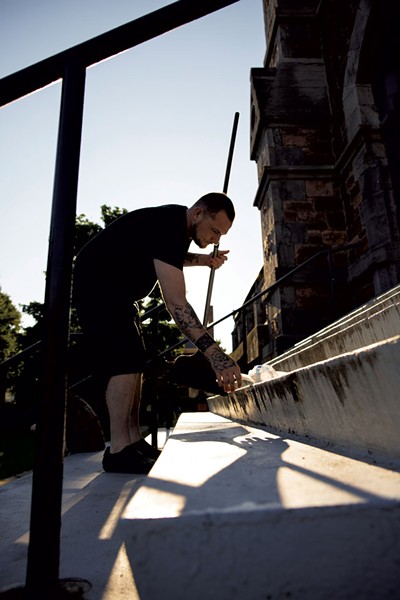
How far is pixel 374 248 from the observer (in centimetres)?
461

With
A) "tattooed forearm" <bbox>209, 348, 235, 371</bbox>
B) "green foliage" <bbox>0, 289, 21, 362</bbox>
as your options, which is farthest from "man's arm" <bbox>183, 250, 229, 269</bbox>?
"green foliage" <bbox>0, 289, 21, 362</bbox>

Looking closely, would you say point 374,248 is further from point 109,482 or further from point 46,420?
point 46,420

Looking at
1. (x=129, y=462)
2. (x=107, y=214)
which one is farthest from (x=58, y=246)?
(x=107, y=214)

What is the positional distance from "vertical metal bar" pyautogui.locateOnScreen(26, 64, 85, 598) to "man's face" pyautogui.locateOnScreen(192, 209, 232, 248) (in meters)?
1.28

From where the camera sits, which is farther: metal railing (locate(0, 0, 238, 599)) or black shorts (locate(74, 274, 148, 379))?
black shorts (locate(74, 274, 148, 379))

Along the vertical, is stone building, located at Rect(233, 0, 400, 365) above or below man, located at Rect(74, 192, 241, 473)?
above

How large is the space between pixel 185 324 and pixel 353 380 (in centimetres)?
97

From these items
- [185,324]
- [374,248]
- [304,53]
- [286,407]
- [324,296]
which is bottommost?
[286,407]

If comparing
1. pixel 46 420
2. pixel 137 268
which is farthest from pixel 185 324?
pixel 46 420

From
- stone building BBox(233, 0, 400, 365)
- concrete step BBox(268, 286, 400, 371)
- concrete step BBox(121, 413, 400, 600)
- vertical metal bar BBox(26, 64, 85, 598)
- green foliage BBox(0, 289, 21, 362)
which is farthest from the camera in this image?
green foliage BBox(0, 289, 21, 362)

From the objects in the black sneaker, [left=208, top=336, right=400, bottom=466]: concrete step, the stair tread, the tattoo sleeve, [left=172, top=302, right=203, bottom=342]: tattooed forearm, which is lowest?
the black sneaker

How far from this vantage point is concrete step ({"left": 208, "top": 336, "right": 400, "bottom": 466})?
776mm

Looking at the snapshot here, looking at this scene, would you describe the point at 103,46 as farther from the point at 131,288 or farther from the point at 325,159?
the point at 325,159

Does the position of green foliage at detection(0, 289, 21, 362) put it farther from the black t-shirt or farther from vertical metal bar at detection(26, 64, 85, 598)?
vertical metal bar at detection(26, 64, 85, 598)
